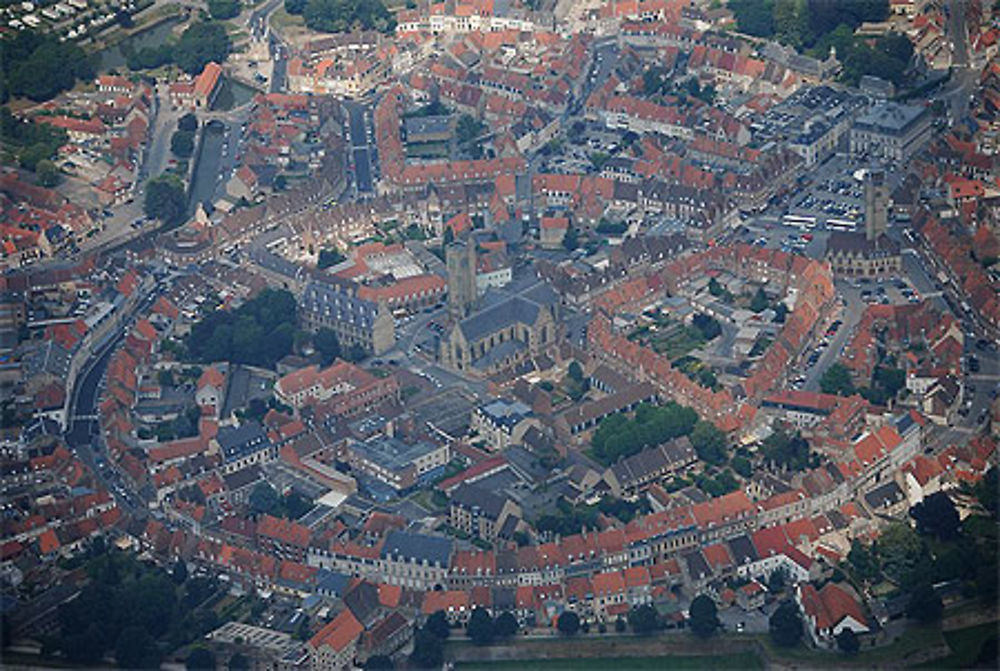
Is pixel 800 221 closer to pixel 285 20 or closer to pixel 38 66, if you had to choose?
pixel 285 20

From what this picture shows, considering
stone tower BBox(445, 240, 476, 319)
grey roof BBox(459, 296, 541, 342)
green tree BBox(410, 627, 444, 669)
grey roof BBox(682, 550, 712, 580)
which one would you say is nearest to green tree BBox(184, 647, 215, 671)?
green tree BBox(410, 627, 444, 669)

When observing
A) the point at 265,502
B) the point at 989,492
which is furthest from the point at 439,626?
the point at 989,492

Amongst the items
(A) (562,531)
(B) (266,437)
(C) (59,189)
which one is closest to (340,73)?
(C) (59,189)

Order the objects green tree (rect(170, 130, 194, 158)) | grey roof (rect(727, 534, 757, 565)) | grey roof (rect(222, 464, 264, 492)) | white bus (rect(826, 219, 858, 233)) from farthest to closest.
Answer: green tree (rect(170, 130, 194, 158)) → white bus (rect(826, 219, 858, 233)) → grey roof (rect(222, 464, 264, 492)) → grey roof (rect(727, 534, 757, 565))

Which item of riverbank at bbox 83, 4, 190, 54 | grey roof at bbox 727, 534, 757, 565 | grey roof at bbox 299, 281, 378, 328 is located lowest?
riverbank at bbox 83, 4, 190, 54

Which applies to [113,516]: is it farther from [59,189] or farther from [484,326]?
[59,189]

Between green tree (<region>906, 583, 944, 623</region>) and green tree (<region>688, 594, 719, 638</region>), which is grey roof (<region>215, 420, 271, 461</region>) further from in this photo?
green tree (<region>906, 583, 944, 623</region>)
